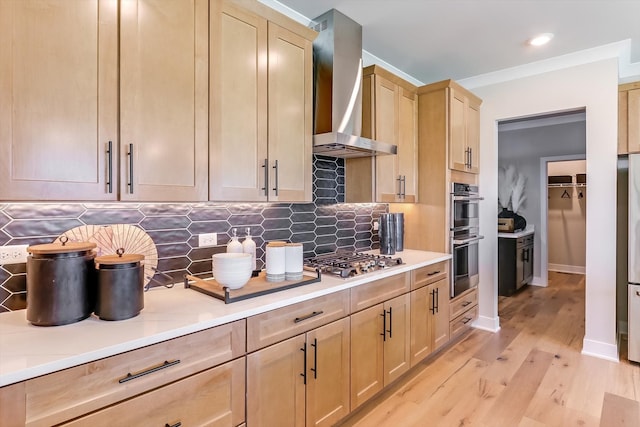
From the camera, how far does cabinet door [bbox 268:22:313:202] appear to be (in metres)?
2.02

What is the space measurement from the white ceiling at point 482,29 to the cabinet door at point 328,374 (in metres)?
2.15

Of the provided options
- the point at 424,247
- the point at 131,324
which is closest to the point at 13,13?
the point at 131,324

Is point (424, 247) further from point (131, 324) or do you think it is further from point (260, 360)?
point (131, 324)

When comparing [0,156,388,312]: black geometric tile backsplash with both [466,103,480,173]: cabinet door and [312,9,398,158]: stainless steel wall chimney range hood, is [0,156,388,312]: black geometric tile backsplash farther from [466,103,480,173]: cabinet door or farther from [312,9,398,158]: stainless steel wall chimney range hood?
[466,103,480,173]: cabinet door

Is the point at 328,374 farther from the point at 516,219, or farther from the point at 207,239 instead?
the point at 516,219

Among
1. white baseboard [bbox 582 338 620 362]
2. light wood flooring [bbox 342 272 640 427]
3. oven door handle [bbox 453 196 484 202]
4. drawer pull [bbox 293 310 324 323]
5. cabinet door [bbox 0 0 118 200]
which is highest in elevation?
cabinet door [bbox 0 0 118 200]

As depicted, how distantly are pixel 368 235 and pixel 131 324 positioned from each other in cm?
232

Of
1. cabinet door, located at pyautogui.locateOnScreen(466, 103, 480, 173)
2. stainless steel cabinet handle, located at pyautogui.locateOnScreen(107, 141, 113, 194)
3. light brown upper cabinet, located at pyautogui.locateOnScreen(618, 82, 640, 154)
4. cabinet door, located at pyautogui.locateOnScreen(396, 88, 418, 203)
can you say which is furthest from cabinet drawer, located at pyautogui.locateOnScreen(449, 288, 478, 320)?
stainless steel cabinet handle, located at pyautogui.locateOnScreen(107, 141, 113, 194)

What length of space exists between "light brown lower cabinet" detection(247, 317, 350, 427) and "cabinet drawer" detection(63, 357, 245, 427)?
0.24 feet

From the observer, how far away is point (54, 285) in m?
1.27

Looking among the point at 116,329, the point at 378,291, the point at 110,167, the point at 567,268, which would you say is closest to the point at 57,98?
the point at 110,167

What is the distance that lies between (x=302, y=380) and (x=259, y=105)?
1.50m

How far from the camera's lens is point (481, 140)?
12.3 ft

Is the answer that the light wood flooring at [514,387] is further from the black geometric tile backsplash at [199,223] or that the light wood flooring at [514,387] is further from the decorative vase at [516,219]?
the decorative vase at [516,219]
